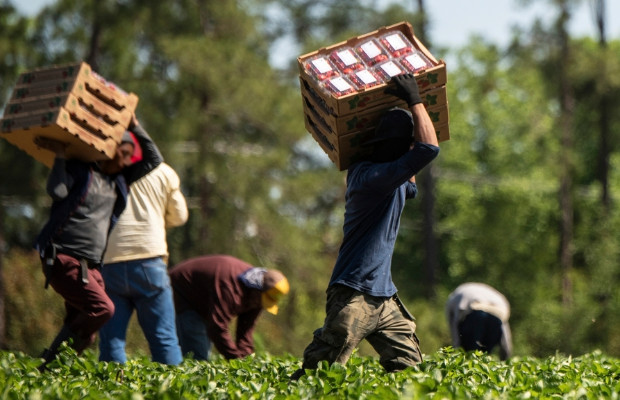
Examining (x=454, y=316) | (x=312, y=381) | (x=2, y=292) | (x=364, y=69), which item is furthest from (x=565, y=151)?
(x=312, y=381)

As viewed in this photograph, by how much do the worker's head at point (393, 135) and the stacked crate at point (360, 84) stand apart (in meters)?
0.13

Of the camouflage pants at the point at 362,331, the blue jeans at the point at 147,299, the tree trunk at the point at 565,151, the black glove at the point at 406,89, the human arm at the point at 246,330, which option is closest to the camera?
the camouflage pants at the point at 362,331

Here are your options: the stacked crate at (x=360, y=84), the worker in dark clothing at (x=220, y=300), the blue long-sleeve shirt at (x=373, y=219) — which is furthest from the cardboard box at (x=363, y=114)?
the worker in dark clothing at (x=220, y=300)

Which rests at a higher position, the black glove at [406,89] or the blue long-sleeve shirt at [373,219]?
the black glove at [406,89]

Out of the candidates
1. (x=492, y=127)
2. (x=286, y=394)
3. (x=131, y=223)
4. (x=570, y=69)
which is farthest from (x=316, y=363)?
(x=492, y=127)

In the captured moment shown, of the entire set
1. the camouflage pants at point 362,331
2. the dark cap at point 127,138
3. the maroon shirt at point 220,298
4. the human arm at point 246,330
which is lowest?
the human arm at point 246,330

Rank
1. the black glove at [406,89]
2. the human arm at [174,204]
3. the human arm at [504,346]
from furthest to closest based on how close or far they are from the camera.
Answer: the human arm at [504,346] < the human arm at [174,204] < the black glove at [406,89]

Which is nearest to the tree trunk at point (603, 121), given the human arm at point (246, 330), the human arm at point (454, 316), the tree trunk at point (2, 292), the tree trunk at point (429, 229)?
the tree trunk at point (429, 229)

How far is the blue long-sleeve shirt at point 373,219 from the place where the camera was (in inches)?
244

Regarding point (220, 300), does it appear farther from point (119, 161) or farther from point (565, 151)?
point (565, 151)

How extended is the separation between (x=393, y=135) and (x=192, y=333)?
3715 mm

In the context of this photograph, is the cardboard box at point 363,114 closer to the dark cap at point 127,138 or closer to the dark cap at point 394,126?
the dark cap at point 394,126

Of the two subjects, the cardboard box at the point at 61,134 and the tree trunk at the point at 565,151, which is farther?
the tree trunk at the point at 565,151

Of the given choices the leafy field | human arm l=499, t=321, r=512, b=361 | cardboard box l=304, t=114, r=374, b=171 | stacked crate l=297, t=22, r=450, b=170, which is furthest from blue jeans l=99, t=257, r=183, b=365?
human arm l=499, t=321, r=512, b=361
